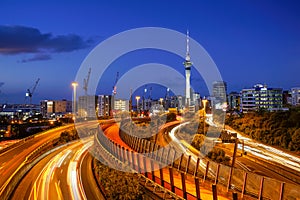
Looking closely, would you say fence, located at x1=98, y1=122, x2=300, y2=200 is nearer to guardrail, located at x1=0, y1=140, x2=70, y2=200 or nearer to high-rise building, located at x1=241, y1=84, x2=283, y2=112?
guardrail, located at x1=0, y1=140, x2=70, y2=200

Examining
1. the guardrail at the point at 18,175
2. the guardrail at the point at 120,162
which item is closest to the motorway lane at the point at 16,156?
the guardrail at the point at 18,175

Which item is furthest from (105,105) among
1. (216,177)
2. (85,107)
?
(216,177)

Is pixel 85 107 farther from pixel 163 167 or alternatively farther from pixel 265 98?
pixel 163 167

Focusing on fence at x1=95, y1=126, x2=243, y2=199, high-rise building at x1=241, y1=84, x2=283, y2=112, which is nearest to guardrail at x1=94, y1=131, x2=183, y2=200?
fence at x1=95, y1=126, x2=243, y2=199

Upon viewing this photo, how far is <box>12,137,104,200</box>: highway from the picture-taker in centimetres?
1436

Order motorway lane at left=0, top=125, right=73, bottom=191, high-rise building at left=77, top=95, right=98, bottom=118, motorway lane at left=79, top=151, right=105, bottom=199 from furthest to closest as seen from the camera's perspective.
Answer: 1. high-rise building at left=77, top=95, right=98, bottom=118
2. motorway lane at left=0, top=125, right=73, bottom=191
3. motorway lane at left=79, top=151, right=105, bottom=199

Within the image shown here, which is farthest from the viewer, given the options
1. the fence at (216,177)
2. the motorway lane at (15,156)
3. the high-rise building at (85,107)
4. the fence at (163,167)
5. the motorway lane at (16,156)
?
the high-rise building at (85,107)

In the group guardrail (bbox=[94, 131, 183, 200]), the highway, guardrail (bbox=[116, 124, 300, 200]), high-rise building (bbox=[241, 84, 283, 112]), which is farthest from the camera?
high-rise building (bbox=[241, 84, 283, 112])

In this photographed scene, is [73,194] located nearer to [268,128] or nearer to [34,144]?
[34,144]

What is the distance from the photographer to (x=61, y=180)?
663 inches

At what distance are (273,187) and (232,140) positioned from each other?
803 inches

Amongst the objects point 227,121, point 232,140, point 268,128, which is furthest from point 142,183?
point 227,121

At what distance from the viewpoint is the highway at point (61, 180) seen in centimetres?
1436

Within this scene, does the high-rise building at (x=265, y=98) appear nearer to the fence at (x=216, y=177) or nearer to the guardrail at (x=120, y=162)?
the guardrail at (x=120, y=162)
